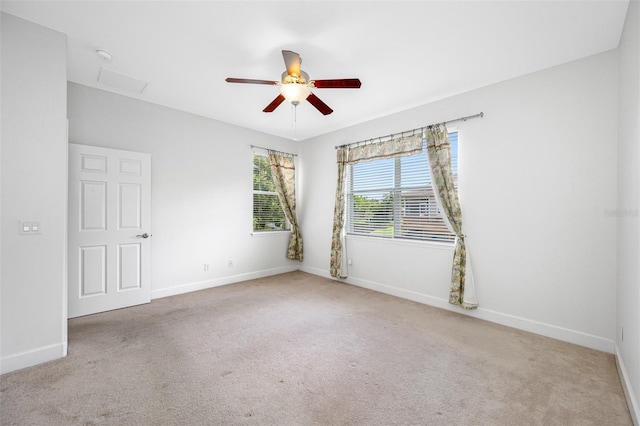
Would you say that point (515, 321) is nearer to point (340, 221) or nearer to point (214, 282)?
point (340, 221)

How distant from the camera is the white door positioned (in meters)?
3.20

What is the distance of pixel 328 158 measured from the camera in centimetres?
516

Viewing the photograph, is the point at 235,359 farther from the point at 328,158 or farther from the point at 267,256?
the point at 328,158

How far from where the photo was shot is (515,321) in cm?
302

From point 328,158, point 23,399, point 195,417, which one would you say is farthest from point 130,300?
point 328,158

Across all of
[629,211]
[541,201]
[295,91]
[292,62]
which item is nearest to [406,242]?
[541,201]

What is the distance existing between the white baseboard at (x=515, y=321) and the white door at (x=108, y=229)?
3.48 meters

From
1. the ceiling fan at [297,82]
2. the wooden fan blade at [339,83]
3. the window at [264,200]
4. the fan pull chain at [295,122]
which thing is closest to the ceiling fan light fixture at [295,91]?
the ceiling fan at [297,82]

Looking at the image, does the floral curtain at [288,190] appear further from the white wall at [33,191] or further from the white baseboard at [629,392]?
the white baseboard at [629,392]

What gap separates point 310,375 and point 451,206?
102 inches

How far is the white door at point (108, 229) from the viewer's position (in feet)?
10.5

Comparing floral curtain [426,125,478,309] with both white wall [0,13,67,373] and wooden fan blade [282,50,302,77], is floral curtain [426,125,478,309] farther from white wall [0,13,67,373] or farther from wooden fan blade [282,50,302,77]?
white wall [0,13,67,373]

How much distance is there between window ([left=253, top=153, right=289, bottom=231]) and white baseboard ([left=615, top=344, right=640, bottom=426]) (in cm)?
474

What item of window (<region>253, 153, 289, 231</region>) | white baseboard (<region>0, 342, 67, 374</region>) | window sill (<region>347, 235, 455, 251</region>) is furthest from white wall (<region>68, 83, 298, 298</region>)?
window sill (<region>347, 235, 455, 251</region>)
